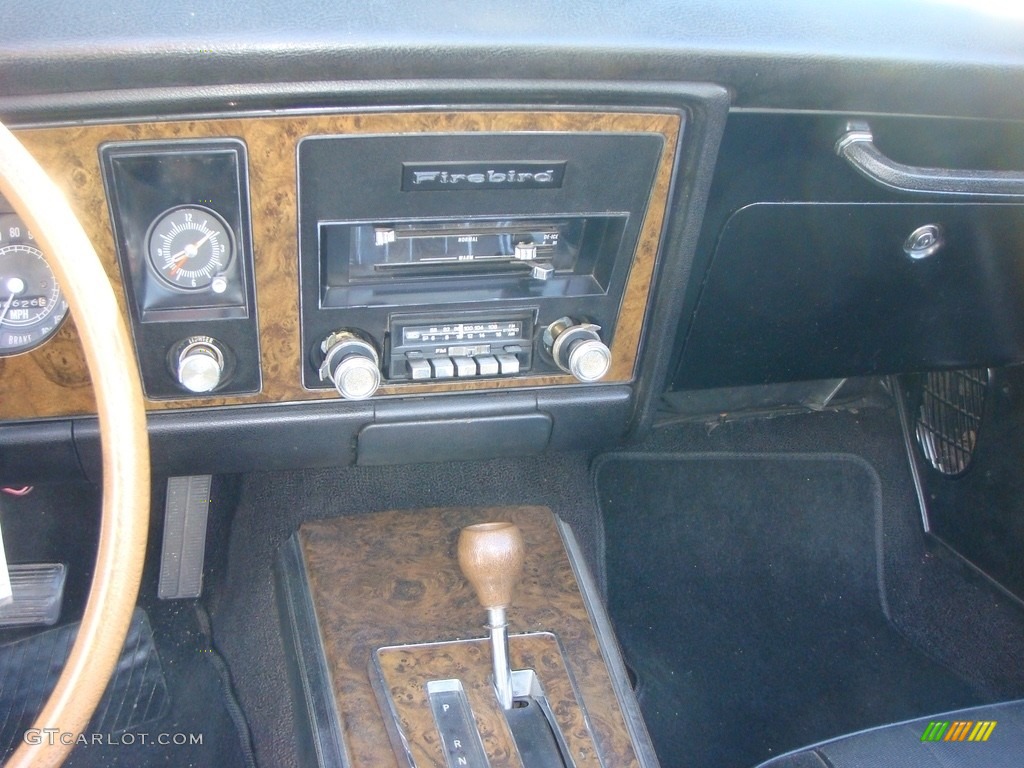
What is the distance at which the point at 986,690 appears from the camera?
6.02ft

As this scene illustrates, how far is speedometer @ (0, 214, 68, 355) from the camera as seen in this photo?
1.11 meters

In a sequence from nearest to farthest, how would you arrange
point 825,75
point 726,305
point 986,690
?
point 825,75 < point 726,305 < point 986,690

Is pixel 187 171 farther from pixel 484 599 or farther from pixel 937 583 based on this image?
pixel 937 583

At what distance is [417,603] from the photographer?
4.63 feet

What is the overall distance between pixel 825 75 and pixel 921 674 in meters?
1.28

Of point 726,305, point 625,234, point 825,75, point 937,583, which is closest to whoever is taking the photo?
point 825,75

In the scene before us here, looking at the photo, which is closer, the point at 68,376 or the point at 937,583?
the point at 68,376

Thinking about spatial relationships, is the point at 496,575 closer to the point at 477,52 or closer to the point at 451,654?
the point at 451,654

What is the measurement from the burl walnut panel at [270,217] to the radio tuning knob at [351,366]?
2.3 inches

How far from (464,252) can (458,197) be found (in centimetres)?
10

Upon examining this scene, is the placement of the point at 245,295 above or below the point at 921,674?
above

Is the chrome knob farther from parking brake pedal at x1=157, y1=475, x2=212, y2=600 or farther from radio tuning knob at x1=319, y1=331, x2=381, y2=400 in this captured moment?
parking brake pedal at x1=157, y1=475, x2=212, y2=600

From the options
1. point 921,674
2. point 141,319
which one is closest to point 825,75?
point 141,319

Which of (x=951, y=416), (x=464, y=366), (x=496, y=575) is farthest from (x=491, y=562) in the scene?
(x=951, y=416)
